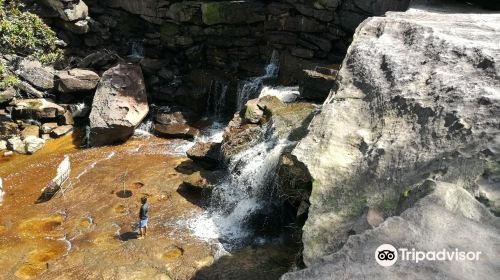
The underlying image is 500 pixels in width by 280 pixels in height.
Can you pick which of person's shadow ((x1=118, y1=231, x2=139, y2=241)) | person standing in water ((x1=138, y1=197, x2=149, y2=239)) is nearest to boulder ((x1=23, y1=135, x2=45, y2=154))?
person's shadow ((x1=118, y1=231, x2=139, y2=241))

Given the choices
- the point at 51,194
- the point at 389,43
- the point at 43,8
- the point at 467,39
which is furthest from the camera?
the point at 43,8

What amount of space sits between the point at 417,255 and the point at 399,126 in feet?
10.9

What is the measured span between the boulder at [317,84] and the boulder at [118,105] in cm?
698

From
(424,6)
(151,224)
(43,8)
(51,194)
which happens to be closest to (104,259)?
(151,224)

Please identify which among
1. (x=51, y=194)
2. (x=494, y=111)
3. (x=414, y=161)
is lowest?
(x=51, y=194)

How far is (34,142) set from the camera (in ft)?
51.6

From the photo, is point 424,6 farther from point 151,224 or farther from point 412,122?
point 151,224

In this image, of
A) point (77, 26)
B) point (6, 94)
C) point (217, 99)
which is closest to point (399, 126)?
point (217, 99)

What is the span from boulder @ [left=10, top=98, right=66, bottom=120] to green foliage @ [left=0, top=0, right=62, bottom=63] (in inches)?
77.7

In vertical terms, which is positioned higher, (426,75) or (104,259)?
(426,75)

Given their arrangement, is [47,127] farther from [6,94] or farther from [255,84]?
[255,84]

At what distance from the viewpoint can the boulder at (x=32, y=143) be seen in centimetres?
1546

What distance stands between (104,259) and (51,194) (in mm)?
3930

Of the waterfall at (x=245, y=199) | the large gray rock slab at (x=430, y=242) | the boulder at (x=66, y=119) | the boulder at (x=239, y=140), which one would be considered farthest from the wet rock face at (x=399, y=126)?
the boulder at (x=66, y=119)
